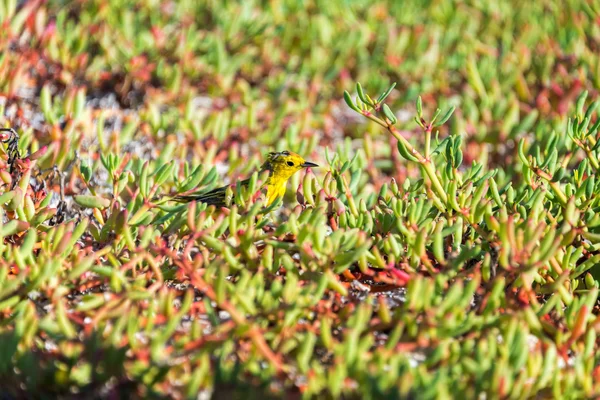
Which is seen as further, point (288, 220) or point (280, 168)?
point (280, 168)

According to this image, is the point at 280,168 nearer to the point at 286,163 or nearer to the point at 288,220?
the point at 286,163

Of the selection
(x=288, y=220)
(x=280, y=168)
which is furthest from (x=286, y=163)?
(x=288, y=220)

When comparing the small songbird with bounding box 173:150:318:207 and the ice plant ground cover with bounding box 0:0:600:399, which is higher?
the ice plant ground cover with bounding box 0:0:600:399

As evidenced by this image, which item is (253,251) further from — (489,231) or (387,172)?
(387,172)

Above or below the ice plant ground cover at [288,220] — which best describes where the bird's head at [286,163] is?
below

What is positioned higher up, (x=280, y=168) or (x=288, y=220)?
(x=288, y=220)

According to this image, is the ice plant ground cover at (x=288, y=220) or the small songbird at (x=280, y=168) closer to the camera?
the ice plant ground cover at (x=288, y=220)

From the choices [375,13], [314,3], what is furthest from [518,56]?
[314,3]

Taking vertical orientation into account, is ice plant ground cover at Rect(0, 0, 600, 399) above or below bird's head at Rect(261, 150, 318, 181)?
above

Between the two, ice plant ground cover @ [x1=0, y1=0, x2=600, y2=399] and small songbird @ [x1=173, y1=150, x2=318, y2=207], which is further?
small songbird @ [x1=173, y1=150, x2=318, y2=207]
